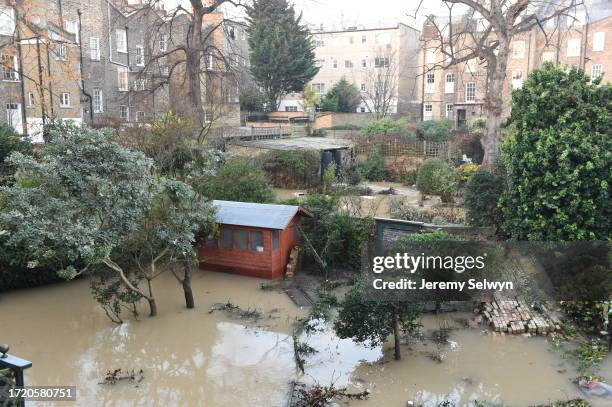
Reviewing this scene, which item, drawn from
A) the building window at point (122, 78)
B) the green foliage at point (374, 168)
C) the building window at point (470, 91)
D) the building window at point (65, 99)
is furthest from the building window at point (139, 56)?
the building window at point (470, 91)

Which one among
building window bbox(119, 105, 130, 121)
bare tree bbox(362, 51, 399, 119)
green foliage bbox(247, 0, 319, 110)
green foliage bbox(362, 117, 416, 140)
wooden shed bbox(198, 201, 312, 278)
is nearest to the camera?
wooden shed bbox(198, 201, 312, 278)

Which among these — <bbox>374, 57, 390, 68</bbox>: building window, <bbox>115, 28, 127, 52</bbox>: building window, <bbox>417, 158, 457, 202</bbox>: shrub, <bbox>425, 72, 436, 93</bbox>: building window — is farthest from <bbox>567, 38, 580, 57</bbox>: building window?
<bbox>115, 28, 127, 52</bbox>: building window

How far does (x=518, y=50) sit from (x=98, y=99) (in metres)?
30.6

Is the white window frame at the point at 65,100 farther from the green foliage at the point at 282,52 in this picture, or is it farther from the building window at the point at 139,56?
the green foliage at the point at 282,52

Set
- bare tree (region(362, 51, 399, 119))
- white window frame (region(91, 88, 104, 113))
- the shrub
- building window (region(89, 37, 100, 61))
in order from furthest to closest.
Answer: bare tree (region(362, 51, 399, 119)) → white window frame (region(91, 88, 104, 113)) → building window (region(89, 37, 100, 61)) → the shrub

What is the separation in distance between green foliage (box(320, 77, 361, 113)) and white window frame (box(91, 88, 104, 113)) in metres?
19.5

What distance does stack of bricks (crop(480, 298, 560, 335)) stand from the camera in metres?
11.2

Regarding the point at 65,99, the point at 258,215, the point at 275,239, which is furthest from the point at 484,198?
the point at 65,99

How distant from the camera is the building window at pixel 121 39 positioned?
36344 millimetres

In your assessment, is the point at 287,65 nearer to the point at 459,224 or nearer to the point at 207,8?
the point at 207,8

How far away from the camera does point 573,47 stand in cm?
3988

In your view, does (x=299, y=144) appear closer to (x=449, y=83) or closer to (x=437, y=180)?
(x=437, y=180)

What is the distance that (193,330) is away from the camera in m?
12.0

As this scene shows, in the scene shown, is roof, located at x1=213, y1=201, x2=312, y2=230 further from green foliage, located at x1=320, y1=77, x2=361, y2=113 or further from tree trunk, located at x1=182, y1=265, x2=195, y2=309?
green foliage, located at x1=320, y1=77, x2=361, y2=113
